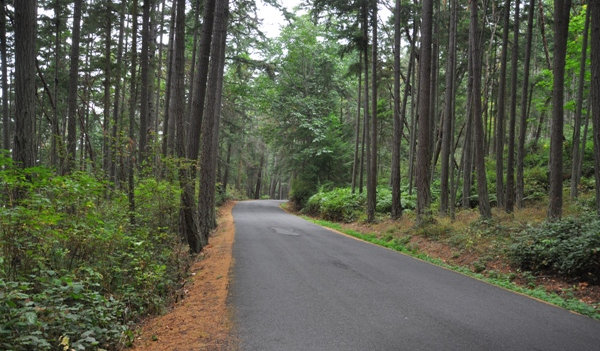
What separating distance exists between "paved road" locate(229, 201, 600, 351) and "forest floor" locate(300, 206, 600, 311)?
118 centimetres

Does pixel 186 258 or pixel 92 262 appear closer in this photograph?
pixel 92 262

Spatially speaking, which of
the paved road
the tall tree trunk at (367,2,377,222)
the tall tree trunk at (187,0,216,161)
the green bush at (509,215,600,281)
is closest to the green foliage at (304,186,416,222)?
the tall tree trunk at (367,2,377,222)

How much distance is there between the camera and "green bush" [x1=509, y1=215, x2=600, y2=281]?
259 inches

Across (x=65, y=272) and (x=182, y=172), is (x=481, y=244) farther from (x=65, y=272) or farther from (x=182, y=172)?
(x=65, y=272)

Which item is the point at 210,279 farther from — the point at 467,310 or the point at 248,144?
the point at 248,144

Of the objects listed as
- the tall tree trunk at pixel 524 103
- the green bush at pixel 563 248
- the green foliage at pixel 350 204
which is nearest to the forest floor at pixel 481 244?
the green bush at pixel 563 248

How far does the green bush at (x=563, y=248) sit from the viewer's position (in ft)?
21.6

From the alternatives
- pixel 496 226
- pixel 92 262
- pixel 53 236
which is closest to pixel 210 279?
pixel 92 262

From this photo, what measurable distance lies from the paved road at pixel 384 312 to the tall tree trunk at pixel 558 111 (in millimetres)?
3853

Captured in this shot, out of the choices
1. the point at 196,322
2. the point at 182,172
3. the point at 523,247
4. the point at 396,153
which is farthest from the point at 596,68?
the point at 182,172

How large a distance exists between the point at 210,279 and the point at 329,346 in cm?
381

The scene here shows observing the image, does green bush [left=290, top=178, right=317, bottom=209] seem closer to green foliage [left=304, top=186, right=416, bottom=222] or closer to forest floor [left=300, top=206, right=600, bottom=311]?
green foliage [left=304, top=186, right=416, bottom=222]

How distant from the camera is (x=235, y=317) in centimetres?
472

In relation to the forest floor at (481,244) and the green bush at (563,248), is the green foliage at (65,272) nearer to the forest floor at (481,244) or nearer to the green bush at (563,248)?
the forest floor at (481,244)
